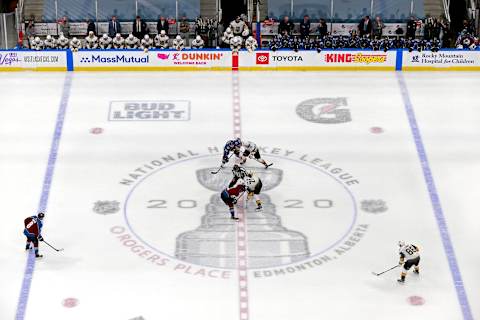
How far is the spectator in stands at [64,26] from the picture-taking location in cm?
3362

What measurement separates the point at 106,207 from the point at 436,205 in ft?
24.6

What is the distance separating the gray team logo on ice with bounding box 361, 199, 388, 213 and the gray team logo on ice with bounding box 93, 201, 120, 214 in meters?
5.58

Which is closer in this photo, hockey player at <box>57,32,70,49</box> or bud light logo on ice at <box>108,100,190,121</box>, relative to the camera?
bud light logo on ice at <box>108,100,190,121</box>

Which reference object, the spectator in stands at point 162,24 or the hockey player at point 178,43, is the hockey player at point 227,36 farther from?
the spectator in stands at point 162,24

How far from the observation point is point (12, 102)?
29.1 metres

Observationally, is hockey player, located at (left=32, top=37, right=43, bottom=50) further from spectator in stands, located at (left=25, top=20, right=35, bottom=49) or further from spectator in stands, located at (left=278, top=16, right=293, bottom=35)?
spectator in stands, located at (left=278, top=16, right=293, bottom=35)

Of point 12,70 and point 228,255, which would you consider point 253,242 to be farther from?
point 12,70

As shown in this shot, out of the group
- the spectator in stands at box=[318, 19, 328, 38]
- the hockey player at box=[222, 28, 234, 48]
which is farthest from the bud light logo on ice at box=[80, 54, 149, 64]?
the spectator in stands at box=[318, 19, 328, 38]

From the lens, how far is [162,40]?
31.7 meters

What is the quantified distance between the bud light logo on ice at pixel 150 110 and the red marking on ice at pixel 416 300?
9490mm

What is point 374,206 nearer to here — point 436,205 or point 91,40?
point 436,205

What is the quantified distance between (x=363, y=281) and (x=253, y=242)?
2664mm

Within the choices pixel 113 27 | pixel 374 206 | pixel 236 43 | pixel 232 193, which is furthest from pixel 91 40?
pixel 374 206

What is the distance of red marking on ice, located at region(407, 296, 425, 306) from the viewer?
20844 millimetres
